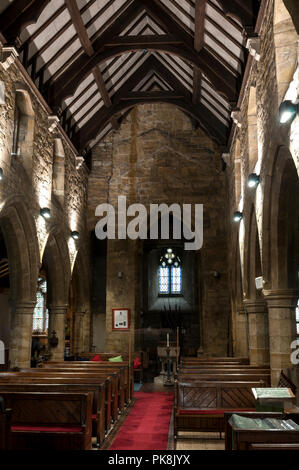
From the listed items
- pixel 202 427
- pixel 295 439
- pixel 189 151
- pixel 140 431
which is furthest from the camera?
pixel 189 151

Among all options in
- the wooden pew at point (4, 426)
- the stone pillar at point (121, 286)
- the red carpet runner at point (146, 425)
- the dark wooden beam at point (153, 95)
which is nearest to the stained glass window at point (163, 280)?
the stone pillar at point (121, 286)

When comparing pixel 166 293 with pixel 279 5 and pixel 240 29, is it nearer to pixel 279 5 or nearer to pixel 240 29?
pixel 240 29

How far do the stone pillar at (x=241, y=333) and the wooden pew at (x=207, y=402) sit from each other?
5.39 meters

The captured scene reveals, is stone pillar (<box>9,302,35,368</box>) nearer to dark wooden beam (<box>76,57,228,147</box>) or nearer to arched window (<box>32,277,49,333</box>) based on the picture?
dark wooden beam (<box>76,57,228,147</box>)

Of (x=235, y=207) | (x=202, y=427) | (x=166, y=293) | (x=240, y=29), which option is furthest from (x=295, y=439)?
(x=166, y=293)

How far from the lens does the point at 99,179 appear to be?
14.9 meters

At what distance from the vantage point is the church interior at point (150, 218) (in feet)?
19.1

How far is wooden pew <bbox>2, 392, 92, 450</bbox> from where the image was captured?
4.81 m

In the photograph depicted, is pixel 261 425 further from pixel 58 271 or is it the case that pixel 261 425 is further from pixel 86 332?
pixel 86 332

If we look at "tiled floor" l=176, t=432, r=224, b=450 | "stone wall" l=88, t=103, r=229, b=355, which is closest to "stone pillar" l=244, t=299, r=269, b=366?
"tiled floor" l=176, t=432, r=224, b=450

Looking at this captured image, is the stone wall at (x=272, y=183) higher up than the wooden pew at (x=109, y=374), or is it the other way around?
the stone wall at (x=272, y=183)

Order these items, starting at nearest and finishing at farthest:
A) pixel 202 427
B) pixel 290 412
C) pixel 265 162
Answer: pixel 290 412
pixel 202 427
pixel 265 162

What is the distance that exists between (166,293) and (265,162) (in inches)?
482

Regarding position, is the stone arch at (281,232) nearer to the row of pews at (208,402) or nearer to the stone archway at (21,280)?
the row of pews at (208,402)
